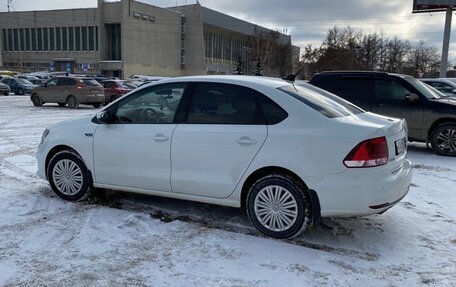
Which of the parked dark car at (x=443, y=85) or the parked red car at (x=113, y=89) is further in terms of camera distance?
the parked red car at (x=113, y=89)

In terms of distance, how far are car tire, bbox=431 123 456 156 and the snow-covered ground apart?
3.99 meters

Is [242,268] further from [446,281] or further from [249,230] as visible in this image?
[446,281]

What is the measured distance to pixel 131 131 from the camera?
5461 millimetres

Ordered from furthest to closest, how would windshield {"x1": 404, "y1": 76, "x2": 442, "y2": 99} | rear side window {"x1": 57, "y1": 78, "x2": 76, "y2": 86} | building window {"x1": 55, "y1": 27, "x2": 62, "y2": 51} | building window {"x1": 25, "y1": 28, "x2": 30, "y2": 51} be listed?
building window {"x1": 25, "y1": 28, "x2": 30, "y2": 51}
building window {"x1": 55, "y1": 27, "x2": 62, "y2": 51}
rear side window {"x1": 57, "y1": 78, "x2": 76, "y2": 86}
windshield {"x1": 404, "y1": 76, "x2": 442, "y2": 99}

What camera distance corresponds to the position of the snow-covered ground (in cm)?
389

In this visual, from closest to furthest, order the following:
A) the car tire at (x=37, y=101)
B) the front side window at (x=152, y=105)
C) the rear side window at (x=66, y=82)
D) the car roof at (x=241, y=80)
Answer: the car roof at (x=241, y=80) < the front side window at (x=152, y=105) < the rear side window at (x=66, y=82) < the car tire at (x=37, y=101)

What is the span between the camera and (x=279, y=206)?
4680 millimetres

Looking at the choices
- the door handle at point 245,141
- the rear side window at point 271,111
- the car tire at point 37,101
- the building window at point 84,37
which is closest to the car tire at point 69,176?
the door handle at point 245,141

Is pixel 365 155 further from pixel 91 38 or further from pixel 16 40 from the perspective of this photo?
pixel 16 40

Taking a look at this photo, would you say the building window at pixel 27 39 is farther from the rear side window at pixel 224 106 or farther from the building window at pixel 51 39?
the rear side window at pixel 224 106

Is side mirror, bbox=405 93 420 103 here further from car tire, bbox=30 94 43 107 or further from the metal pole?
the metal pole

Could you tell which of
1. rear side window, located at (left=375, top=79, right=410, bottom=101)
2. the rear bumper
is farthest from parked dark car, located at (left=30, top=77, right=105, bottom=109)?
the rear bumper

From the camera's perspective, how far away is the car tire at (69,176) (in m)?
5.91

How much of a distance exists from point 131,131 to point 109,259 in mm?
1739
